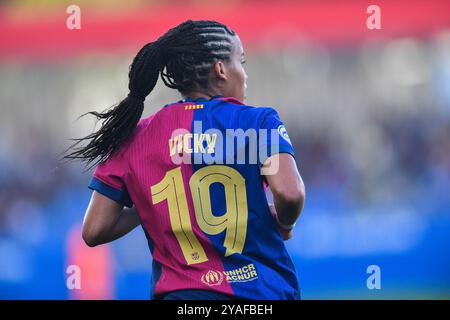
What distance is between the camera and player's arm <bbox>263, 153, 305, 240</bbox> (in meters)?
2.61

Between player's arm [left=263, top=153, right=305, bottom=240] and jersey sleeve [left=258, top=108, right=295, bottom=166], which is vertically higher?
jersey sleeve [left=258, top=108, right=295, bottom=166]

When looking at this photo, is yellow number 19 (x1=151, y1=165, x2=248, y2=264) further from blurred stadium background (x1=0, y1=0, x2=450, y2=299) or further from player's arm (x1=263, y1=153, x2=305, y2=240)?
blurred stadium background (x1=0, y1=0, x2=450, y2=299)

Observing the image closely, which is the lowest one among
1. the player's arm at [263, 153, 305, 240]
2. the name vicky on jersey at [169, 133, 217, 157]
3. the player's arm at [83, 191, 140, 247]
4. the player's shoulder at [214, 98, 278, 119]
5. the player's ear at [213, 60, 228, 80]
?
the player's arm at [83, 191, 140, 247]

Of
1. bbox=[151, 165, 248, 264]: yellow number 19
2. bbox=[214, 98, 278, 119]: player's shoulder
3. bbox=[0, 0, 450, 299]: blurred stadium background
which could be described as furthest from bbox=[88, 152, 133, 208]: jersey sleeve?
bbox=[0, 0, 450, 299]: blurred stadium background

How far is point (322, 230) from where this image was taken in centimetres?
825

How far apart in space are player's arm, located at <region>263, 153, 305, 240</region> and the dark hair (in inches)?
18.7

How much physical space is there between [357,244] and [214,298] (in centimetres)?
549

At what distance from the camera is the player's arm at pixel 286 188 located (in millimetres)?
2605

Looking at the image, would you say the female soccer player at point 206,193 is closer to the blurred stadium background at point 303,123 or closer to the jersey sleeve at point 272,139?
the jersey sleeve at point 272,139

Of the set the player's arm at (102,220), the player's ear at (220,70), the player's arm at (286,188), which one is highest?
the player's ear at (220,70)

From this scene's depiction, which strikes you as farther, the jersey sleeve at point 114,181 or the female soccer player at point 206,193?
the jersey sleeve at point 114,181

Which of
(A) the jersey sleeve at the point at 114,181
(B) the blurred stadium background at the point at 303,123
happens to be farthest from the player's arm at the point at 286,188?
(B) the blurred stadium background at the point at 303,123

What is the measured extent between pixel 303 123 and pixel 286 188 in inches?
236
